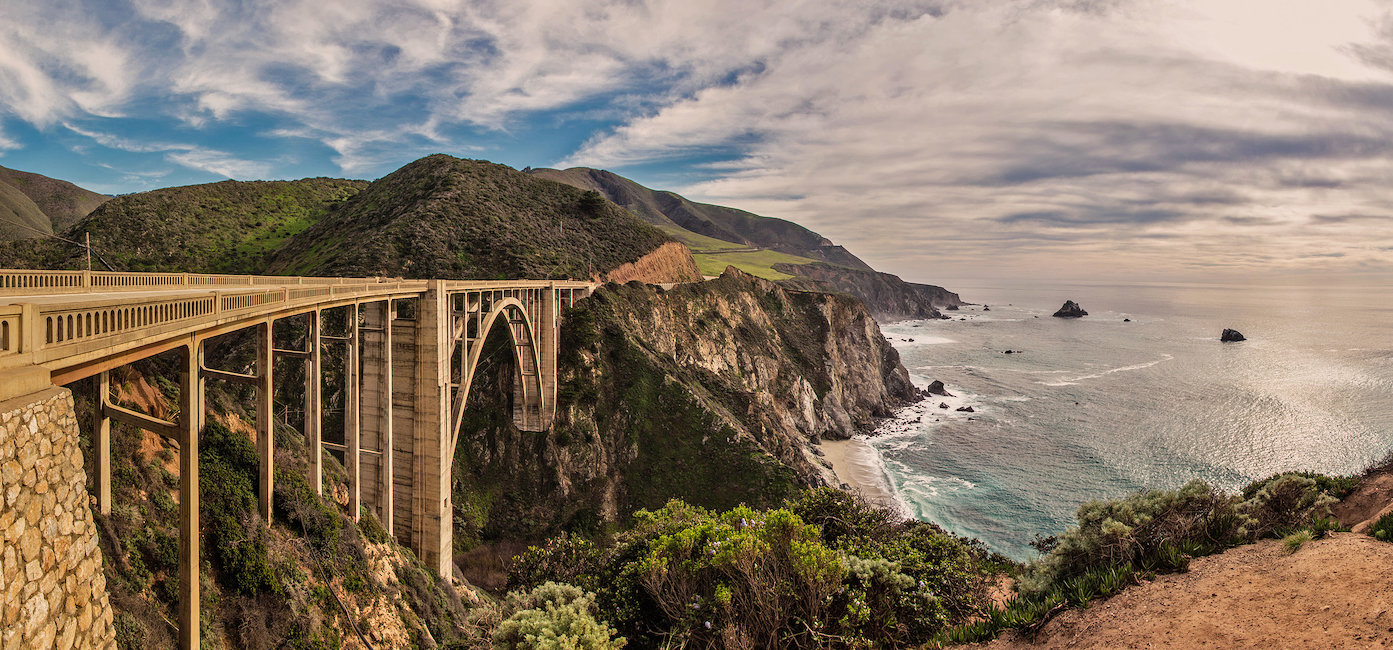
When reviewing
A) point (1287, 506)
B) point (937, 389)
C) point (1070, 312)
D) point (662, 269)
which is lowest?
point (937, 389)

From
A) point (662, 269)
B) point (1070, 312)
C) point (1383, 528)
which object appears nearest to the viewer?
point (1383, 528)

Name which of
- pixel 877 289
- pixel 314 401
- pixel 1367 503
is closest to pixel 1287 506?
pixel 1367 503

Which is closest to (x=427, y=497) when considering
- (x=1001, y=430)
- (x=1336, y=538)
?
(x=1336, y=538)

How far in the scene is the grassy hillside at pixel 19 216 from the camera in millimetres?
67438

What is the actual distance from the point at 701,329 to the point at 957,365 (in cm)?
5164

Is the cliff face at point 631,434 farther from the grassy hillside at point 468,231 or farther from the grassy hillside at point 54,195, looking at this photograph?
the grassy hillside at point 54,195

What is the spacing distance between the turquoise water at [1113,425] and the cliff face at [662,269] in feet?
89.8

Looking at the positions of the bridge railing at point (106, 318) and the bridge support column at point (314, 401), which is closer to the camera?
the bridge railing at point (106, 318)

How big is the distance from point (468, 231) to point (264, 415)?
42.1m

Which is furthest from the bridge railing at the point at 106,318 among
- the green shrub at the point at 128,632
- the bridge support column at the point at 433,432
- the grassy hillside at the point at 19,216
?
the grassy hillside at the point at 19,216

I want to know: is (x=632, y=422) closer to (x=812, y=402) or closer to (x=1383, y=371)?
(x=812, y=402)

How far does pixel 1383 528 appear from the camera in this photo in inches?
380

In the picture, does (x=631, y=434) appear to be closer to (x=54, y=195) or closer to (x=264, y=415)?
(x=264, y=415)

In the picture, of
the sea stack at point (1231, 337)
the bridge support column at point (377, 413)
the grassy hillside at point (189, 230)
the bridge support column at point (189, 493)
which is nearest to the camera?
the bridge support column at point (189, 493)
